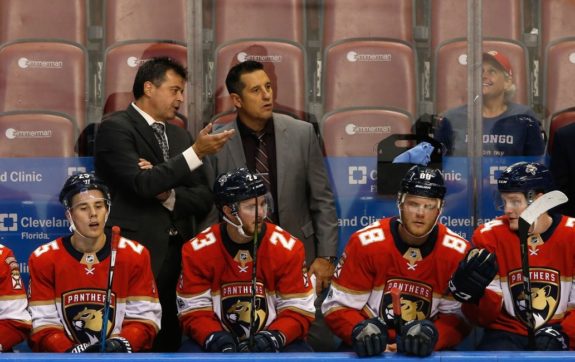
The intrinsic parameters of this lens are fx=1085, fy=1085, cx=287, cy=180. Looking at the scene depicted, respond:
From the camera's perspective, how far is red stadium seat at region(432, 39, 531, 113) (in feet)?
16.5

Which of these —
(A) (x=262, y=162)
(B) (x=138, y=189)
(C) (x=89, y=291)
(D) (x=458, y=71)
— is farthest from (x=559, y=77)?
(C) (x=89, y=291)

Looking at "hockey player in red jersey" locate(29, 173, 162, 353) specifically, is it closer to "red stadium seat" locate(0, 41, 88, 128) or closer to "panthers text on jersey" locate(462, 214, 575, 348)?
"red stadium seat" locate(0, 41, 88, 128)

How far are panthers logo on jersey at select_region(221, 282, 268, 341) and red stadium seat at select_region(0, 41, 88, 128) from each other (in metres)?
1.21

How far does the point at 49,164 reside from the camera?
493 cm

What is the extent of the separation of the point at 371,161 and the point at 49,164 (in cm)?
147

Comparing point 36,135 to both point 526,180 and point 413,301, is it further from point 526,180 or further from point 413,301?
point 526,180

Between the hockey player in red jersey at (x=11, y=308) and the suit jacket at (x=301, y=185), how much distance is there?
1.00m

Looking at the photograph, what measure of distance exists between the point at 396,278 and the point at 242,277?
60 centimetres

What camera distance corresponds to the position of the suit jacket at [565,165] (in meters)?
4.66

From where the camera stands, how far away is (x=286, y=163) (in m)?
4.66

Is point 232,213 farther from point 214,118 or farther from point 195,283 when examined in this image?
point 214,118

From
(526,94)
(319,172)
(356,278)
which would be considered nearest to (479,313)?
(356,278)

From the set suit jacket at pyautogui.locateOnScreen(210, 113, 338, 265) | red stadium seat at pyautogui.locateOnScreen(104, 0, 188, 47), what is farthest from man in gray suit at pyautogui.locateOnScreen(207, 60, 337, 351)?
red stadium seat at pyautogui.locateOnScreen(104, 0, 188, 47)

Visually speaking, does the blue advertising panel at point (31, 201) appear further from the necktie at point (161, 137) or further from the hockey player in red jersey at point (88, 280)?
the hockey player in red jersey at point (88, 280)
